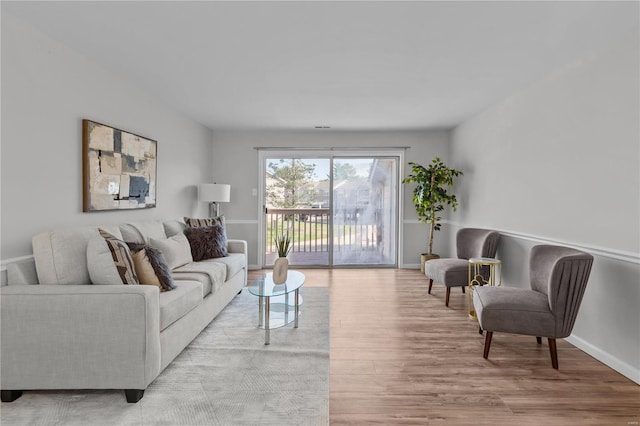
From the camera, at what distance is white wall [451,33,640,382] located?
227 cm

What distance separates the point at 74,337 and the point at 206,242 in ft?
6.46

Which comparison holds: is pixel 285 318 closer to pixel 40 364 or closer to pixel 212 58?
pixel 40 364

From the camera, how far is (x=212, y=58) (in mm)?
2744

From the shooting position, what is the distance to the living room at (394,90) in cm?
212

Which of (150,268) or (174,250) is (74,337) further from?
(174,250)

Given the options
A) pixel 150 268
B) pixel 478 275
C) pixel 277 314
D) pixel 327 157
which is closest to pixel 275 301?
pixel 277 314

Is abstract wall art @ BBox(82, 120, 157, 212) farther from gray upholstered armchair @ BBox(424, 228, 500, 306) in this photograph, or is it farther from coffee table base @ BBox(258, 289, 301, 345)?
gray upholstered armchair @ BBox(424, 228, 500, 306)

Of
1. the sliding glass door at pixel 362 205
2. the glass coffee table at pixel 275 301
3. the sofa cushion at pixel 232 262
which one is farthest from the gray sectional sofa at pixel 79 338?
the sliding glass door at pixel 362 205

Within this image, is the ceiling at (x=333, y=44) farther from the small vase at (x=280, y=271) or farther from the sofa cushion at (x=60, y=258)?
the small vase at (x=280, y=271)

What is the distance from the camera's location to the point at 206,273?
3.02m

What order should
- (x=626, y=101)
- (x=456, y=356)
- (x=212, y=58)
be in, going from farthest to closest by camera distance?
(x=212, y=58)
(x=456, y=356)
(x=626, y=101)

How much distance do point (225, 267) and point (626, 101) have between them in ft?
11.6

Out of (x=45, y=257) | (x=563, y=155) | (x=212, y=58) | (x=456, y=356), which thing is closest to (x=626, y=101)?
(x=563, y=155)

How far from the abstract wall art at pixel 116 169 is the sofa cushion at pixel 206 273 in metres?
0.88
